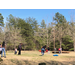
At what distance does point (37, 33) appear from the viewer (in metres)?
36.2

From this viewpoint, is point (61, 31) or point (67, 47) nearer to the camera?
point (61, 31)

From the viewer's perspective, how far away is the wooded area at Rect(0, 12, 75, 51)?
2895cm

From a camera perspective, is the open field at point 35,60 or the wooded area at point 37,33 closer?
the open field at point 35,60

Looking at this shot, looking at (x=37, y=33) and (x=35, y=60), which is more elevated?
(x=37, y=33)

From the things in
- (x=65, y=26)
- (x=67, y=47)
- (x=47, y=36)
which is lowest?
(x=67, y=47)

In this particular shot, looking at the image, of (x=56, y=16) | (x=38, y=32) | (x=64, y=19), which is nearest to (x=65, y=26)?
(x=64, y=19)

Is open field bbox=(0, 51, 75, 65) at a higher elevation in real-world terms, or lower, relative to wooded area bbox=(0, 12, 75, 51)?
lower

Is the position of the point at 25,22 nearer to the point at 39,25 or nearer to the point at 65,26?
the point at 39,25

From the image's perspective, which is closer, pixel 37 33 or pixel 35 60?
pixel 35 60

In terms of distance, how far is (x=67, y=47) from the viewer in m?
31.7

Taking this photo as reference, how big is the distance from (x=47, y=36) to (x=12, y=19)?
44.2 feet

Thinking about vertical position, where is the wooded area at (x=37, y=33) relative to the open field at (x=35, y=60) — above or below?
above

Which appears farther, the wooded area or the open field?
the wooded area

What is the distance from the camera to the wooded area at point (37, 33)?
95.0 feet
